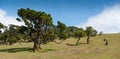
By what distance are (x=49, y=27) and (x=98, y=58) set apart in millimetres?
35865

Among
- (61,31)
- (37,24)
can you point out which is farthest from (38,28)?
(61,31)

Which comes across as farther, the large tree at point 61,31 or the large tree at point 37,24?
the large tree at point 61,31

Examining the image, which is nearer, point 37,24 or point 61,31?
point 37,24

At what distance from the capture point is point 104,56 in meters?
48.9

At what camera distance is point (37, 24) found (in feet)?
258

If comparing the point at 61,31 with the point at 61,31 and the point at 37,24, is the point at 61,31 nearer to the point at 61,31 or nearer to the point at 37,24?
the point at 61,31

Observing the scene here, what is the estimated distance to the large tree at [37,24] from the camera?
251 feet

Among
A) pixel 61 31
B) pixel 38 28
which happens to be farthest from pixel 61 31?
pixel 38 28

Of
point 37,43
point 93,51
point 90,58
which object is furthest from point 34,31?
point 90,58

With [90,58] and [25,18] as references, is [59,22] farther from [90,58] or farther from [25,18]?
[90,58]

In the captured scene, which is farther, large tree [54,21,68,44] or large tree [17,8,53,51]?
large tree [54,21,68,44]

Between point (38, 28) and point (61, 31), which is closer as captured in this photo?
point (38, 28)

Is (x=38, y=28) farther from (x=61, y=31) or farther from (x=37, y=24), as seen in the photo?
(x=61, y=31)

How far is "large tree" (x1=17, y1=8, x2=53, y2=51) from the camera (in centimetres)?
7643
